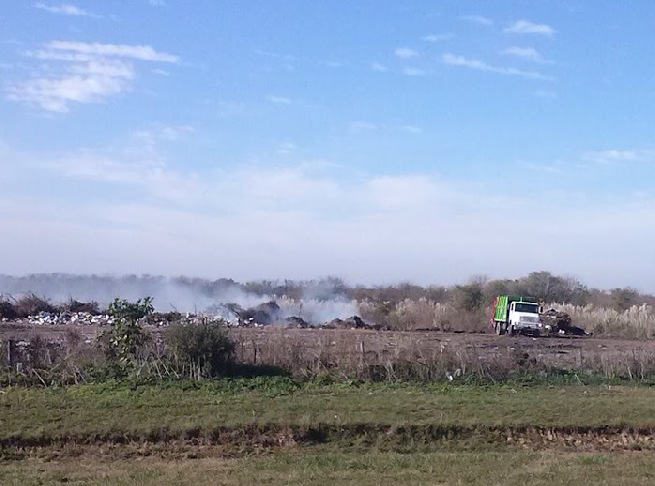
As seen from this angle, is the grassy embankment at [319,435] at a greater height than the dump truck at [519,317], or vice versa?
the dump truck at [519,317]

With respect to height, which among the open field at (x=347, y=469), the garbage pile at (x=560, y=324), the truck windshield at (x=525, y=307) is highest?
the truck windshield at (x=525, y=307)

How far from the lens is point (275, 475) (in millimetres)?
14961

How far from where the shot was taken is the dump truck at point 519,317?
4847 cm

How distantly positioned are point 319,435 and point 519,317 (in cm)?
3094

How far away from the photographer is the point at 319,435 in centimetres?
1944

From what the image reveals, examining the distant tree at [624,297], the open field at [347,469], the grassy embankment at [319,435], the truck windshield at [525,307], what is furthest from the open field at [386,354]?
the distant tree at [624,297]

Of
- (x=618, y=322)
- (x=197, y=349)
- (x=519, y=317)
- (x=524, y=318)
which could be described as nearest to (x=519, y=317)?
(x=519, y=317)

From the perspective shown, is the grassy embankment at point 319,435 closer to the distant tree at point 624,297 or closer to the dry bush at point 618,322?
the dry bush at point 618,322

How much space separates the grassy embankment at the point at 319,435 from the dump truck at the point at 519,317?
76.7ft

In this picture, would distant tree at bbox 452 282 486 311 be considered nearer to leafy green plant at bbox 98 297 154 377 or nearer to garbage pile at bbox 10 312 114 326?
garbage pile at bbox 10 312 114 326

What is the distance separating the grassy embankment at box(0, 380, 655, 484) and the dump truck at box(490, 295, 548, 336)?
76.7 ft

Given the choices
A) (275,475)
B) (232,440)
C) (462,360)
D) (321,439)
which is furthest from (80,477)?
(462,360)

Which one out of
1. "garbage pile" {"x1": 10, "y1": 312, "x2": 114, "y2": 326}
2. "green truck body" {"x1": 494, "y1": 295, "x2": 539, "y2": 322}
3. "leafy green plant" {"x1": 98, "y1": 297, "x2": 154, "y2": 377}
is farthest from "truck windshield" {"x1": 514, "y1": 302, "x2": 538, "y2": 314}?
"leafy green plant" {"x1": 98, "y1": 297, "x2": 154, "y2": 377}

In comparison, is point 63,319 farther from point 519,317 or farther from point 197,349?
point 519,317
